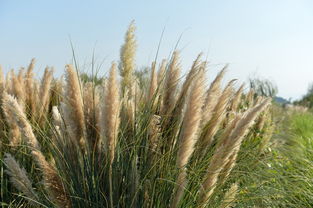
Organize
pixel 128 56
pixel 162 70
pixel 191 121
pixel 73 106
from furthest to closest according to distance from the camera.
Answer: pixel 128 56 < pixel 162 70 < pixel 73 106 < pixel 191 121

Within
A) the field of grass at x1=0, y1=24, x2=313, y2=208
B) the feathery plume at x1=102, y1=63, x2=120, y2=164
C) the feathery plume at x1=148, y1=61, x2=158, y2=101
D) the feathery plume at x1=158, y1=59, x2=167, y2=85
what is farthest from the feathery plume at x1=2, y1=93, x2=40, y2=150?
the feathery plume at x1=158, y1=59, x2=167, y2=85

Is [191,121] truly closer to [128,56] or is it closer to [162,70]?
[162,70]

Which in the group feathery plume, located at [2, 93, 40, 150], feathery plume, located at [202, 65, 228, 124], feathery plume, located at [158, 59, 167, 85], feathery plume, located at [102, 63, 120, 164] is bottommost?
feathery plume, located at [2, 93, 40, 150]

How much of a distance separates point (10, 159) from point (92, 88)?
50cm

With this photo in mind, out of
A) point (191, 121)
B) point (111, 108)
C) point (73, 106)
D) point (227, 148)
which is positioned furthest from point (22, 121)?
point (227, 148)

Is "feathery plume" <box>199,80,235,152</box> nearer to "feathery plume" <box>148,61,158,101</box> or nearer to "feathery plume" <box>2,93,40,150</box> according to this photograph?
"feathery plume" <box>148,61,158,101</box>

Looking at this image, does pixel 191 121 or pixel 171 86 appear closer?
pixel 191 121

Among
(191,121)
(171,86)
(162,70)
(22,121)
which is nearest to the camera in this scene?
(191,121)

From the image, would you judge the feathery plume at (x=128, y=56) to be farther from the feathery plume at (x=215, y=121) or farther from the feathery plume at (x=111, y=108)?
the feathery plume at (x=111, y=108)

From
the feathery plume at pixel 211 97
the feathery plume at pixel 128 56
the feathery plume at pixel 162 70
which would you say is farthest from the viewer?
the feathery plume at pixel 128 56

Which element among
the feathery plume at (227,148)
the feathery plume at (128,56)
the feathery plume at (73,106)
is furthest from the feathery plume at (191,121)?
the feathery plume at (128,56)

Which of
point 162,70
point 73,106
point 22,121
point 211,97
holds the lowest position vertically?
point 22,121

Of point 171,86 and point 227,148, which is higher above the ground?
point 171,86

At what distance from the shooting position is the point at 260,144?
3.21 metres
